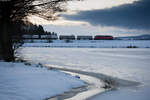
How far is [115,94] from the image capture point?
8.25 metres

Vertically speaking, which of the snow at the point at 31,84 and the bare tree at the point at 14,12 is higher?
the bare tree at the point at 14,12

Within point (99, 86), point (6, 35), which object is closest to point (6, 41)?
point (6, 35)

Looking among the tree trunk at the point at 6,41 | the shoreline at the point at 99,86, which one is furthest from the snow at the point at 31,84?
the tree trunk at the point at 6,41

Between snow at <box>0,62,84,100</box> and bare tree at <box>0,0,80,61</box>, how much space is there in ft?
13.4

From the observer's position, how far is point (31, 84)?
27.2 feet

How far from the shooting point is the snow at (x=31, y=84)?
7.12 metres

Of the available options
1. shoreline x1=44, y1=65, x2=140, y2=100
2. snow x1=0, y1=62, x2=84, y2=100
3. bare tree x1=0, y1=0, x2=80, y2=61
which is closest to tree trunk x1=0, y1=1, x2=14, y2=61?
bare tree x1=0, y1=0, x2=80, y2=61

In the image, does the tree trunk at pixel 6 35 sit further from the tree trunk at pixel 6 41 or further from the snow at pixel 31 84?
the snow at pixel 31 84

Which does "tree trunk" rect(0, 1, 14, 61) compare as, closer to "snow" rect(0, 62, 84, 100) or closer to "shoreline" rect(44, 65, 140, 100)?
"snow" rect(0, 62, 84, 100)

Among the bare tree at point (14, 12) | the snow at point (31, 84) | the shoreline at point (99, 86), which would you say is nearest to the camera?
the snow at point (31, 84)

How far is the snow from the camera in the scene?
7119 mm

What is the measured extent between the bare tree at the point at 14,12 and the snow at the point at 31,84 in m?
4.08

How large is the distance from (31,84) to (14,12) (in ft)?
25.3

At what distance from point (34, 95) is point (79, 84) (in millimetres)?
3103
